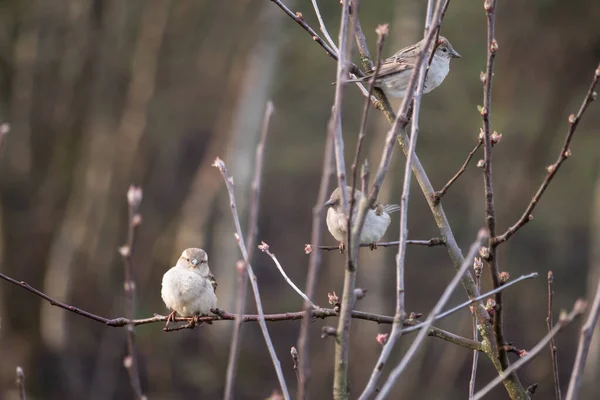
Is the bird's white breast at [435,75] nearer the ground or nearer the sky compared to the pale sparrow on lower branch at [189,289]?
nearer the sky

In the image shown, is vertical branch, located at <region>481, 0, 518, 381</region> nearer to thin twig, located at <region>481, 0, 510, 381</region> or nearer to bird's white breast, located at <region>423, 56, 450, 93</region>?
thin twig, located at <region>481, 0, 510, 381</region>

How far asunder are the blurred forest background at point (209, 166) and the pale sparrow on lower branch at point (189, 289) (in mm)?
8495

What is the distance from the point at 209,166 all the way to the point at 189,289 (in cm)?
1136

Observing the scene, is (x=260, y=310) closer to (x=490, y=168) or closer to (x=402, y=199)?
(x=402, y=199)

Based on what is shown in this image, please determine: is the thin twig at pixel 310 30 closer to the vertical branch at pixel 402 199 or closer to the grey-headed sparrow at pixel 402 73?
the vertical branch at pixel 402 199

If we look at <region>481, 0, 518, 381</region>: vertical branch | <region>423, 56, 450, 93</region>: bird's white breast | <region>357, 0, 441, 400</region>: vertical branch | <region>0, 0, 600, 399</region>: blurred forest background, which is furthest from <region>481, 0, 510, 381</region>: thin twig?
<region>0, 0, 600, 399</region>: blurred forest background

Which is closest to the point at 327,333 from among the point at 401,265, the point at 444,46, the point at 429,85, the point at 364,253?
the point at 401,265

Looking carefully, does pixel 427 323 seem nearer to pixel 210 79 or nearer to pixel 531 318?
pixel 531 318

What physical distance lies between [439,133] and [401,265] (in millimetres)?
14489

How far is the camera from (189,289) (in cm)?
453

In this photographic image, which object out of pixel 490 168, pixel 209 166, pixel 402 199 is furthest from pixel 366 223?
pixel 209 166

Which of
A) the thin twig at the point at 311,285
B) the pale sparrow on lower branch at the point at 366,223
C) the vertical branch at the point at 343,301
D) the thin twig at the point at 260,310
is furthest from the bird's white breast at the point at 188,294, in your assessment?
the thin twig at the point at 311,285

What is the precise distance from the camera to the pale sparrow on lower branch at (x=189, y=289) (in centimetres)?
448

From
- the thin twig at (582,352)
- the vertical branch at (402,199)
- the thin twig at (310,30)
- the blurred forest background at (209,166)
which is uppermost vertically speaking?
the blurred forest background at (209,166)
